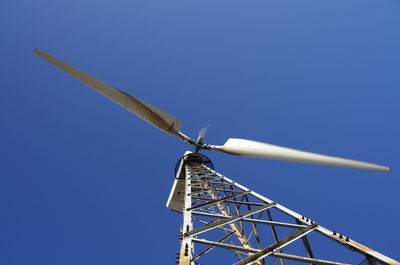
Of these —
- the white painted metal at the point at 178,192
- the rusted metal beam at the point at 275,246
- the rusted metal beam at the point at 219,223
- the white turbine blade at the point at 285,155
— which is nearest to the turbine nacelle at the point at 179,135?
the white turbine blade at the point at 285,155

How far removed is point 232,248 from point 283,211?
8.74 feet

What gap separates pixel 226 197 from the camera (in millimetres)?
8203

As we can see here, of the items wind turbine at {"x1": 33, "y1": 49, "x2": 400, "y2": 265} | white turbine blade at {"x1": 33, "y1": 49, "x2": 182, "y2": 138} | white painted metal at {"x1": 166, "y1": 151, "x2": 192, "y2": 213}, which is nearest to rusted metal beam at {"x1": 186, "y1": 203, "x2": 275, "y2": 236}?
wind turbine at {"x1": 33, "y1": 49, "x2": 400, "y2": 265}

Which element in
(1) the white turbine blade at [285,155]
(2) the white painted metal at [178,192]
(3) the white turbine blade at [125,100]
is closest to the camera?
(1) the white turbine blade at [285,155]

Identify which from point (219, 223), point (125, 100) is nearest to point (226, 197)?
point (219, 223)

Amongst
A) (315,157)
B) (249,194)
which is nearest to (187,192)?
(249,194)

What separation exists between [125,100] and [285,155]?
24.2ft

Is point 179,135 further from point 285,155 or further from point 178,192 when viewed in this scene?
point 285,155

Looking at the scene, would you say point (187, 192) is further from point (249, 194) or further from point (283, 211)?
point (283, 211)

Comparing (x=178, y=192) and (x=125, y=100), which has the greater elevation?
(x=125, y=100)

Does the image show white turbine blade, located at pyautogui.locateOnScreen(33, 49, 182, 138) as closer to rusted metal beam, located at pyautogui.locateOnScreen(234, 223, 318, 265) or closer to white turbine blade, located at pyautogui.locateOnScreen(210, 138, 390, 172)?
white turbine blade, located at pyautogui.locateOnScreen(210, 138, 390, 172)

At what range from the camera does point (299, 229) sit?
5605 mm

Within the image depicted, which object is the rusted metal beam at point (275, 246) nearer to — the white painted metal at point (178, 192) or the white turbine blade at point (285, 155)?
the white turbine blade at point (285, 155)

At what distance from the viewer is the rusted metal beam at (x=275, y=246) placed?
4.19 m
